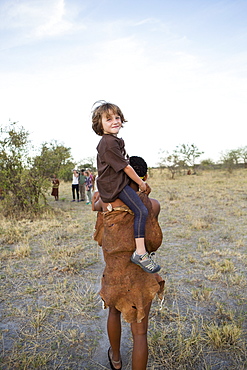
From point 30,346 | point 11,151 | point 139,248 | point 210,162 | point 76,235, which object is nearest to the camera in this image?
point 139,248

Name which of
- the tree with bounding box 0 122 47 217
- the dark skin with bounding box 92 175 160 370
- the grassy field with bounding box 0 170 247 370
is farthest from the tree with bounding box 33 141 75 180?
the dark skin with bounding box 92 175 160 370

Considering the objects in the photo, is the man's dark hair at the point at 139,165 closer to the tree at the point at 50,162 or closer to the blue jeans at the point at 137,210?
the blue jeans at the point at 137,210

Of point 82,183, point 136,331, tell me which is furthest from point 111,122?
point 82,183

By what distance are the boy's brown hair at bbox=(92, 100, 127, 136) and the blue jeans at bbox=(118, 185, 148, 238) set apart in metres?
0.55

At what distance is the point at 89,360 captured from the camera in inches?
100

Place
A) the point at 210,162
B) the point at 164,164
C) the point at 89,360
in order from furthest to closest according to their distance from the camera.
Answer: the point at 210,162, the point at 164,164, the point at 89,360

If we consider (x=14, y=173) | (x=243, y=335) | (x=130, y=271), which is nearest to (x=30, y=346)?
(x=130, y=271)

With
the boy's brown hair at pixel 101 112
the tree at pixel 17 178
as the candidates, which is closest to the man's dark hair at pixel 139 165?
the boy's brown hair at pixel 101 112

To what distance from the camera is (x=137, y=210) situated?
180 centimetres

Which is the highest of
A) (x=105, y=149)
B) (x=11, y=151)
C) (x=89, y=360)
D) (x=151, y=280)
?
(x=11, y=151)

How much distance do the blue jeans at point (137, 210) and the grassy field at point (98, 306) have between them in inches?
58.3

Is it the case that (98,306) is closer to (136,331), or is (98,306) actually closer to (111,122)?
(136,331)

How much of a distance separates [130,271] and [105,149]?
0.86 meters

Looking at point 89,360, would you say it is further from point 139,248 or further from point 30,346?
point 139,248
